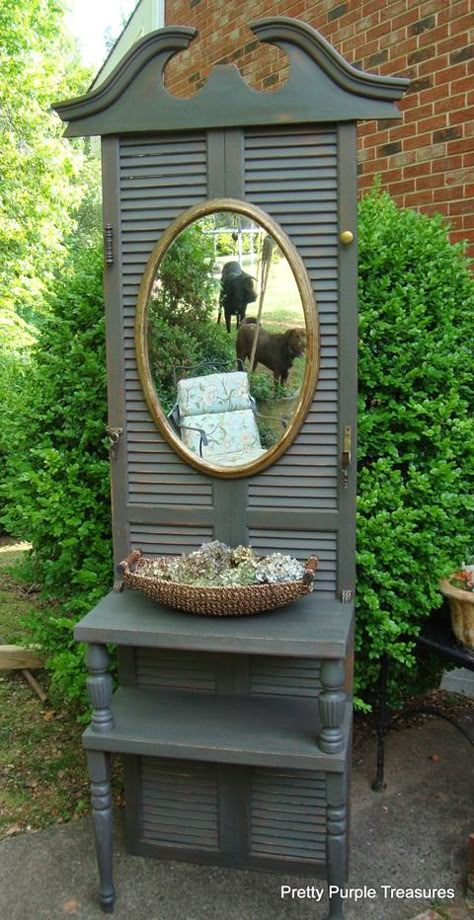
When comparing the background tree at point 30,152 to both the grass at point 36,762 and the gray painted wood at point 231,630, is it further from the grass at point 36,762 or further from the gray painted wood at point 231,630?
the gray painted wood at point 231,630

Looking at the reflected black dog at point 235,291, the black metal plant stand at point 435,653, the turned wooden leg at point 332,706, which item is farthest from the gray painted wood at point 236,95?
the black metal plant stand at point 435,653

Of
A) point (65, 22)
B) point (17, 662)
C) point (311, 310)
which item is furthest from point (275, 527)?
point (65, 22)

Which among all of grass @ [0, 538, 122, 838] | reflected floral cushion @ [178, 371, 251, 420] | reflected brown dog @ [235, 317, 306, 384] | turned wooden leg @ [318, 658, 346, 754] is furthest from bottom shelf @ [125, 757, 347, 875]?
reflected brown dog @ [235, 317, 306, 384]

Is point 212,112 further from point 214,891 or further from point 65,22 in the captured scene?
point 65,22

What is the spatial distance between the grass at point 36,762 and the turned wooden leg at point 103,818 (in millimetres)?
542

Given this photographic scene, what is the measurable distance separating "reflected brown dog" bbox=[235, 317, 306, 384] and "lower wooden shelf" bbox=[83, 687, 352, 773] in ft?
3.55

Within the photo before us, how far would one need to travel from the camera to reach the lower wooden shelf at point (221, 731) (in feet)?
6.83

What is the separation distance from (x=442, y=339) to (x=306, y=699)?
142cm

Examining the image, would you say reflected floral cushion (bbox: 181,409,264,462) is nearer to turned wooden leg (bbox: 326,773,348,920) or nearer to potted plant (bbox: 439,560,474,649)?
potted plant (bbox: 439,560,474,649)

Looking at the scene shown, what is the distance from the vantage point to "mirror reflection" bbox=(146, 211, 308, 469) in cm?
225

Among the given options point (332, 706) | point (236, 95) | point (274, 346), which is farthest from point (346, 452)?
point (236, 95)

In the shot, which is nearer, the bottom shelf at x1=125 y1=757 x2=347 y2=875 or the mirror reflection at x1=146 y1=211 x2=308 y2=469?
the mirror reflection at x1=146 y1=211 x2=308 y2=469

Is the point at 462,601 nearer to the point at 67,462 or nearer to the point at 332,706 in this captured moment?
the point at 332,706

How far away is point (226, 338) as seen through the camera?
230cm
